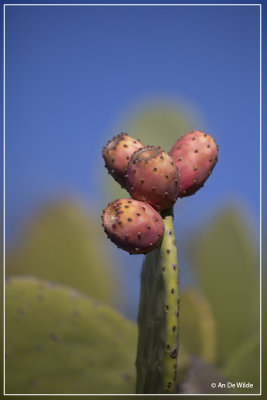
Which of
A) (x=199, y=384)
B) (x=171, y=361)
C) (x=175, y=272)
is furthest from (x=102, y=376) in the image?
(x=175, y=272)

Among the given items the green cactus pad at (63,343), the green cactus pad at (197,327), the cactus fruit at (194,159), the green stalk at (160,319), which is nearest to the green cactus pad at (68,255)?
the green cactus pad at (197,327)

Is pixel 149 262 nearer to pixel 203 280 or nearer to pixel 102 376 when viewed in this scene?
pixel 102 376

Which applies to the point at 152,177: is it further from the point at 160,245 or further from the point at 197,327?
the point at 197,327

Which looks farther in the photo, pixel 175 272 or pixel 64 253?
pixel 64 253

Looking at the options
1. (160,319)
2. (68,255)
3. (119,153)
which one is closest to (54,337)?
(160,319)

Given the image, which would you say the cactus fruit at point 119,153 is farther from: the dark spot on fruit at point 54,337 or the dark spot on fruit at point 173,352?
the dark spot on fruit at point 54,337

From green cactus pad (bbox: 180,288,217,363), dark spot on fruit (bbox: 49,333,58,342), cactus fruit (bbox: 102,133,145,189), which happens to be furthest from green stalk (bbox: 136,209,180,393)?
green cactus pad (bbox: 180,288,217,363)
